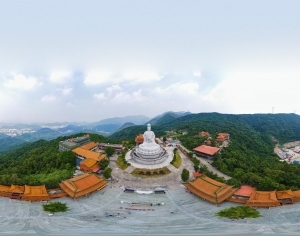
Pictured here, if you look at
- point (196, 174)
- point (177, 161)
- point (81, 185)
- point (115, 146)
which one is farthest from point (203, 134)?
point (81, 185)

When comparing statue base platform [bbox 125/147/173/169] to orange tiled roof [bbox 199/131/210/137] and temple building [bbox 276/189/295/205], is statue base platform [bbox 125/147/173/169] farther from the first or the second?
orange tiled roof [bbox 199/131/210/137]

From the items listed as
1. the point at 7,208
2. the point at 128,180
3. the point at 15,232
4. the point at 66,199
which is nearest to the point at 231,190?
the point at 128,180

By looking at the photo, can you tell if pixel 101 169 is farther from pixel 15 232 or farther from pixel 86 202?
pixel 15 232

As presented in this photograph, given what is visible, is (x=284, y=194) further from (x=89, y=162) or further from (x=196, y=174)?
(x=89, y=162)

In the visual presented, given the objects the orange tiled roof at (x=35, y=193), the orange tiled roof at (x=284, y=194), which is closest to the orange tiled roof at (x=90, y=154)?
the orange tiled roof at (x=35, y=193)

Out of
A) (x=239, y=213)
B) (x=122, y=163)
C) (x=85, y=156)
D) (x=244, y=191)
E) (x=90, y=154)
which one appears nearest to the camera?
(x=239, y=213)

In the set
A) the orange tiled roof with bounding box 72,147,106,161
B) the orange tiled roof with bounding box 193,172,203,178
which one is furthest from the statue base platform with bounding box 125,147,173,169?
the orange tiled roof with bounding box 193,172,203,178
